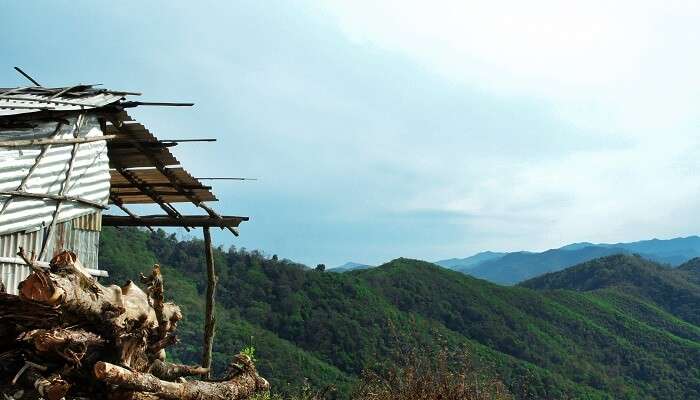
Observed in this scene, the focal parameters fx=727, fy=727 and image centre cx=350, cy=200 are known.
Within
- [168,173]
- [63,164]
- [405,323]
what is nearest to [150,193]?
[168,173]

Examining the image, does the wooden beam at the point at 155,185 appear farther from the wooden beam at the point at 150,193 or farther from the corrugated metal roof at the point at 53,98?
the corrugated metal roof at the point at 53,98

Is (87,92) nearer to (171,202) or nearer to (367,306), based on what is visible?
(171,202)

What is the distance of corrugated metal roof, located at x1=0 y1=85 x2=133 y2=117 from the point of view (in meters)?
7.53

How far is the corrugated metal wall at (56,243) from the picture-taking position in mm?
7379

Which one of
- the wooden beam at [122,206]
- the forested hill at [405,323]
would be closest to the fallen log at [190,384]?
the wooden beam at [122,206]

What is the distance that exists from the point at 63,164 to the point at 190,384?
2.83 meters

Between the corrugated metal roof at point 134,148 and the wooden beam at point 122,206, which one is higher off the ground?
the corrugated metal roof at point 134,148

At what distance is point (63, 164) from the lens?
26.3ft

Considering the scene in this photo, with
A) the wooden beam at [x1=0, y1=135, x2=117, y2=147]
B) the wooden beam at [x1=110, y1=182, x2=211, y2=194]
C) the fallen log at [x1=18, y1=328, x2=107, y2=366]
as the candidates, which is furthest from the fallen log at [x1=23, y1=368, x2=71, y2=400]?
the wooden beam at [x1=110, y1=182, x2=211, y2=194]

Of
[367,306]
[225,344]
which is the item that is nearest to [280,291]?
[367,306]

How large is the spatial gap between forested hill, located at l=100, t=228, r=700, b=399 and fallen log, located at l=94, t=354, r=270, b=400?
26.1 m

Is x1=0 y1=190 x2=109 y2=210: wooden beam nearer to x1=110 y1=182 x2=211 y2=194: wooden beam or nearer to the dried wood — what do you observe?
the dried wood

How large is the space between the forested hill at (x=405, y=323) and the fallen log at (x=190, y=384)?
26.1 m

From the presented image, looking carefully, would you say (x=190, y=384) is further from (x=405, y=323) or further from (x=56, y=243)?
(x=405, y=323)
